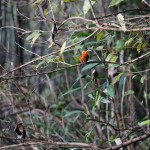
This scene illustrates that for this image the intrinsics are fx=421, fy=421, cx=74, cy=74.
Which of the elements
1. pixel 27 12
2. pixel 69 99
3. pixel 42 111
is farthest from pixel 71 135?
pixel 27 12

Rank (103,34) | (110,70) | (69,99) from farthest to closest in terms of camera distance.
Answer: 1. (69,99)
2. (110,70)
3. (103,34)

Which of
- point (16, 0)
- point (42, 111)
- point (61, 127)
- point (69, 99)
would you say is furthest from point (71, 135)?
point (16, 0)

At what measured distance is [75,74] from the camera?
4387 millimetres

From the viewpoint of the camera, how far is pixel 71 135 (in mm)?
3264

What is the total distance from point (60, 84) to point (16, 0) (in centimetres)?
139

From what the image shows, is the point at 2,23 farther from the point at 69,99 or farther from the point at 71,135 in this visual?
the point at 71,135

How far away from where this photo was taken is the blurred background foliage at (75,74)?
1.78 metres

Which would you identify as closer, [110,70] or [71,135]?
[110,70]

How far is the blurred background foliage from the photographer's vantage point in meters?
1.78

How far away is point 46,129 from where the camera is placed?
10.1 feet

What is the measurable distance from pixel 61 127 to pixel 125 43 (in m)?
1.71


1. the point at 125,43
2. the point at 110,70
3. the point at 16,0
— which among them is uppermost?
the point at 16,0

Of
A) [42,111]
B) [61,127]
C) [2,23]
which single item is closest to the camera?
[61,127]

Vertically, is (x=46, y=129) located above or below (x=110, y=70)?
below
